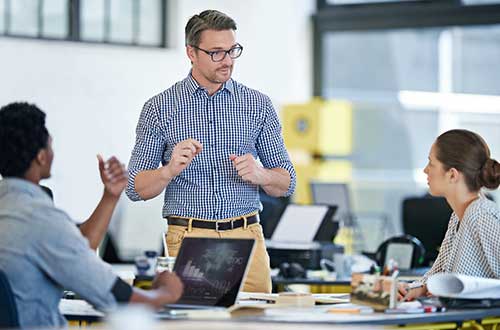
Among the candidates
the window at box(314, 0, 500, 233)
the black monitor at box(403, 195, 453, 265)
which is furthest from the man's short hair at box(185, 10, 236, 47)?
the window at box(314, 0, 500, 233)

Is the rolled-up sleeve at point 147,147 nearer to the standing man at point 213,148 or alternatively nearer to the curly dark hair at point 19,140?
the standing man at point 213,148

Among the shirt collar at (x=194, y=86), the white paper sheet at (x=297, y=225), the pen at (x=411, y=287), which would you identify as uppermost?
the shirt collar at (x=194, y=86)

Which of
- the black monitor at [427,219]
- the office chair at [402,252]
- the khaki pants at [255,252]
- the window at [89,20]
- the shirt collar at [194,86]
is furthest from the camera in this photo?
the window at [89,20]

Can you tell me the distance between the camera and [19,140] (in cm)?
325

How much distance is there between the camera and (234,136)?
4.57 metres

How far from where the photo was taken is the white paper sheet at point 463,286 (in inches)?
153

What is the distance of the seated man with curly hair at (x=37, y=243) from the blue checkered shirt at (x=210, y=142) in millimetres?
1174

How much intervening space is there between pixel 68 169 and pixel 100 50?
108cm

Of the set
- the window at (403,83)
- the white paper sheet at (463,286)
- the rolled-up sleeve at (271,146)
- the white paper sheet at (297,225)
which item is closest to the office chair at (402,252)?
the white paper sheet at (297,225)

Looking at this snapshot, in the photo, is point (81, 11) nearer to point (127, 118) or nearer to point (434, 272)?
point (127, 118)

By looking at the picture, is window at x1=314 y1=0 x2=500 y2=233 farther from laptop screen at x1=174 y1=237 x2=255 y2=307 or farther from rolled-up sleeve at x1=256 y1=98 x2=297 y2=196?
laptop screen at x1=174 y1=237 x2=255 y2=307

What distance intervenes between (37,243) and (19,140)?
0.96 feet

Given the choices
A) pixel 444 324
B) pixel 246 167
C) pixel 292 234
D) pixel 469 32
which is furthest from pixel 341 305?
pixel 469 32

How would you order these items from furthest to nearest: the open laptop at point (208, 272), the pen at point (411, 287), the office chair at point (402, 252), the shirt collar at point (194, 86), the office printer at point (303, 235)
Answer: the office chair at point (402, 252), the office printer at point (303, 235), the shirt collar at point (194, 86), the pen at point (411, 287), the open laptop at point (208, 272)
